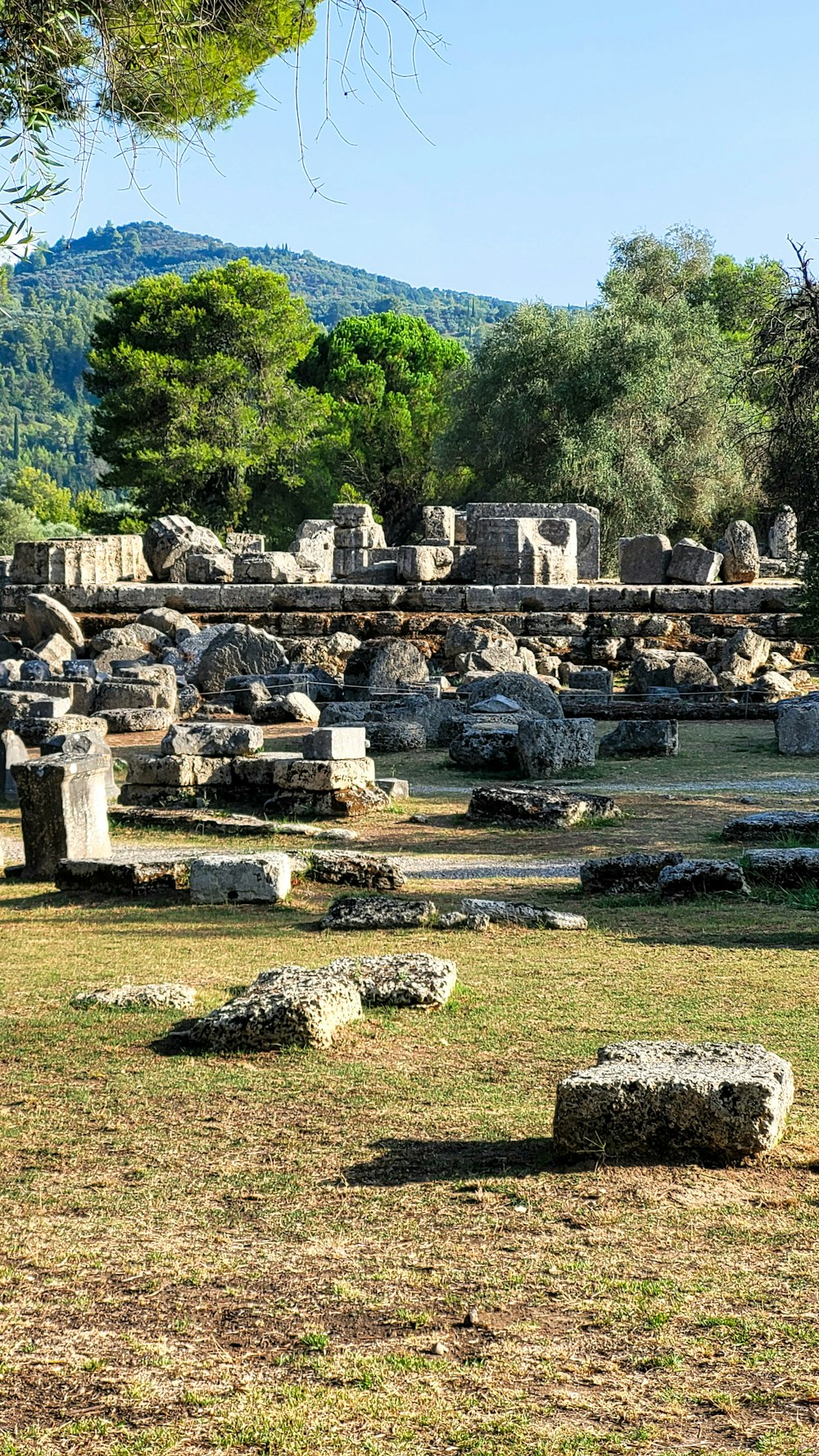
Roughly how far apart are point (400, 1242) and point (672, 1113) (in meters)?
0.93

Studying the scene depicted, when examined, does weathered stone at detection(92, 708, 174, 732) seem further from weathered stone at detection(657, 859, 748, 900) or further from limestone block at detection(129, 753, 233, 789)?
weathered stone at detection(657, 859, 748, 900)

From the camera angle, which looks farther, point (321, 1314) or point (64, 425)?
point (64, 425)

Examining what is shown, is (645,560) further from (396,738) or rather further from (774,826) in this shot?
(774,826)

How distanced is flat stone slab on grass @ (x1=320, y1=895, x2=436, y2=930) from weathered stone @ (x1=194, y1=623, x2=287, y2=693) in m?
13.0

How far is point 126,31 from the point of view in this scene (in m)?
6.50

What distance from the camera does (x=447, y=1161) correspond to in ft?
15.0

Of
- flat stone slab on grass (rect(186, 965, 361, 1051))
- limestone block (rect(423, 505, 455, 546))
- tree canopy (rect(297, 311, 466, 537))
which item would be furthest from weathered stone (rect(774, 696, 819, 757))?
tree canopy (rect(297, 311, 466, 537))

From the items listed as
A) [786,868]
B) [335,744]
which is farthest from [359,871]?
[335,744]

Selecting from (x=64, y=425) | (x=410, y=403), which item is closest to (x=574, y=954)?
(x=410, y=403)

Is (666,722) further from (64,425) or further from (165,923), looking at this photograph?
(64,425)

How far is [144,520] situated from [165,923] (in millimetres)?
42297

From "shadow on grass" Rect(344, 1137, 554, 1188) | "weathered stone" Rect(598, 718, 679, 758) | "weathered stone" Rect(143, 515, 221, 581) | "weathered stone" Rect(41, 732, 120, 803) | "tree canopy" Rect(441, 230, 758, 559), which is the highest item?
"tree canopy" Rect(441, 230, 758, 559)

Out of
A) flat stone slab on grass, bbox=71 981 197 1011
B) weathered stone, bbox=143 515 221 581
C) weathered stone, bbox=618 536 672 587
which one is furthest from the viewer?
weathered stone, bbox=143 515 221 581

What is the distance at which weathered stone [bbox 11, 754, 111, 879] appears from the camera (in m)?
10.2
